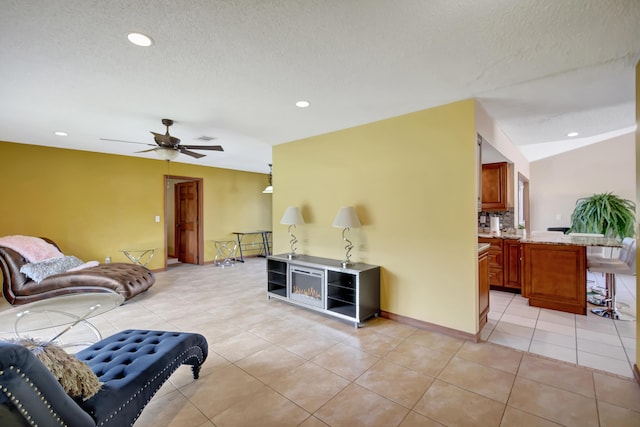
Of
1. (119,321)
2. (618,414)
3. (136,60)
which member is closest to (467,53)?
(136,60)

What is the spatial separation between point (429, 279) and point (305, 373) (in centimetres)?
165

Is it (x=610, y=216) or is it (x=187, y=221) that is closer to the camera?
(x=610, y=216)

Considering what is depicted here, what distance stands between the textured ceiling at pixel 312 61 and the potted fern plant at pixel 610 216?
2.21 metres

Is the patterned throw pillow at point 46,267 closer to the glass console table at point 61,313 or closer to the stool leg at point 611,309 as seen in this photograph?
the glass console table at point 61,313

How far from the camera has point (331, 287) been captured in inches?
143

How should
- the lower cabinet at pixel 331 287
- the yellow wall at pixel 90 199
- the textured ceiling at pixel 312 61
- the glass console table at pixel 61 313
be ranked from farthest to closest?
the yellow wall at pixel 90 199, the lower cabinet at pixel 331 287, the glass console table at pixel 61 313, the textured ceiling at pixel 312 61

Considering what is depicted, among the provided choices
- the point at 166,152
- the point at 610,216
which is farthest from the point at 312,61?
the point at 610,216

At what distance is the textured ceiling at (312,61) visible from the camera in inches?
65.2

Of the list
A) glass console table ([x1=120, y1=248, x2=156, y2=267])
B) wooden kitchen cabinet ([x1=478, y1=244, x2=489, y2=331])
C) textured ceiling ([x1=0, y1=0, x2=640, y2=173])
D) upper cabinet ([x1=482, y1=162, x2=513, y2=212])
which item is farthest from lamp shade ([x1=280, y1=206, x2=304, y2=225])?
glass console table ([x1=120, y1=248, x2=156, y2=267])

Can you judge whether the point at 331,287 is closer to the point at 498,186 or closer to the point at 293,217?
the point at 293,217

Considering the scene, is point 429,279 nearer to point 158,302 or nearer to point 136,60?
point 136,60

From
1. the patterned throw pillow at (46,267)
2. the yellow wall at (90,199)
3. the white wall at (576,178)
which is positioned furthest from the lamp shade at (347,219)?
the white wall at (576,178)

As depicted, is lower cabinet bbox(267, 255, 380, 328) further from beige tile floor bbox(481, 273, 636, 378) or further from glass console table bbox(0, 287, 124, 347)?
glass console table bbox(0, 287, 124, 347)

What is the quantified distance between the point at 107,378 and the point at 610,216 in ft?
23.7
